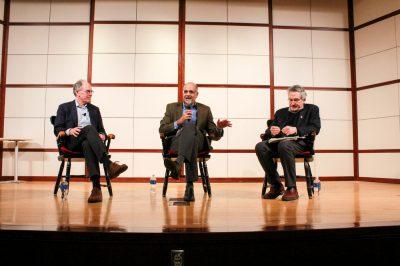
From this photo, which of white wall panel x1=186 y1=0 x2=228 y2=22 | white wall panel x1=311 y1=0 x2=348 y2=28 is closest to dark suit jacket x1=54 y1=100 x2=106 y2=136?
white wall panel x1=186 y1=0 x2=228 y2=22

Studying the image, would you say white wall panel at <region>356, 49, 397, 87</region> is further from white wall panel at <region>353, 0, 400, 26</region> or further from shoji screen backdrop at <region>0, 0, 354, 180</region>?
white wall panel at <region>353, 0, 400, 26</region>

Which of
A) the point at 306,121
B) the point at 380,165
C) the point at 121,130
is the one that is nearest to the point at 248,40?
the point at 121,130

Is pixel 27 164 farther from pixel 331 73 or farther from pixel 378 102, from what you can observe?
pixel 378 102

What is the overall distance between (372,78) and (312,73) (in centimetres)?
95

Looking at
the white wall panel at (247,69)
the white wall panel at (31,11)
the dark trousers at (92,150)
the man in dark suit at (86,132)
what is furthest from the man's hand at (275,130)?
the white wall panel at (31,11)

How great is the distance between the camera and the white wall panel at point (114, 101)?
5.55m

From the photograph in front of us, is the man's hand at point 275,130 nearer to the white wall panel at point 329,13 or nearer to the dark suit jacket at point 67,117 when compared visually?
the dark suit jacket at point 67,117

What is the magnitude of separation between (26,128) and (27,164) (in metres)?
0.59

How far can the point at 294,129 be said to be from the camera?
3104 millimetres

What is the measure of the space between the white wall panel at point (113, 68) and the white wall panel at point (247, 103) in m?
1.71

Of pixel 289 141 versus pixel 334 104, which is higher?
pixel 334 104

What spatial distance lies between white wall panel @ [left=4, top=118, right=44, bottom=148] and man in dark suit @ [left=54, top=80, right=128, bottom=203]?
102 inches

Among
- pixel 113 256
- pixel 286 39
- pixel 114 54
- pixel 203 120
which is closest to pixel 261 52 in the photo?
pixel 286 39

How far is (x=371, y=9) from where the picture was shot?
5664 mm
